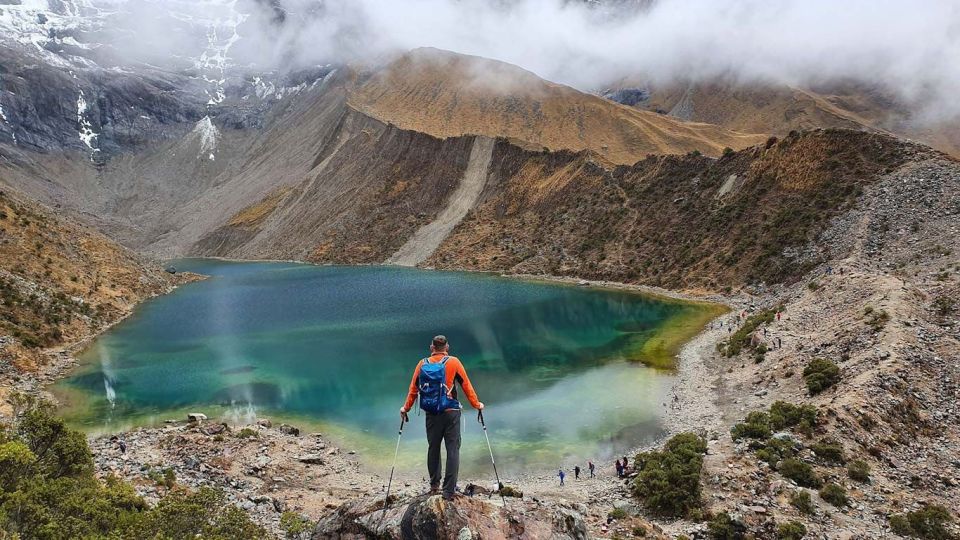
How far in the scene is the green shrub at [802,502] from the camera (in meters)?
17.1

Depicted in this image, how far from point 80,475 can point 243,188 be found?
16031 cm

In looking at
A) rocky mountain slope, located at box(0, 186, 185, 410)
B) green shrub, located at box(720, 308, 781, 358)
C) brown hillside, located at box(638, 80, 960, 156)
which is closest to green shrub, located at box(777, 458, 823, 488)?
green shrub, located at box(720, 308, 781, 358)

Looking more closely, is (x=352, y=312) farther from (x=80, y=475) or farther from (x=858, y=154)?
(x=858, y=154)

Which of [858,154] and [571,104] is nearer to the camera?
[858,154]

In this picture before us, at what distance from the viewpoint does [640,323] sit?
53031 millimetres

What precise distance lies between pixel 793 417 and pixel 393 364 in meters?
26.1

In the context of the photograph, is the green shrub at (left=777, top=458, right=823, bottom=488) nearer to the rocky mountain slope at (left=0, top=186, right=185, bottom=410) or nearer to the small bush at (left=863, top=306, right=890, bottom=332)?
the small bush at (left=863, top=306, right=890, bottom=332)

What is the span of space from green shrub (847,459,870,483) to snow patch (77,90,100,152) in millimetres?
220937

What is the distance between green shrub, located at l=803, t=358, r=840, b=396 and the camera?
85.8 feet

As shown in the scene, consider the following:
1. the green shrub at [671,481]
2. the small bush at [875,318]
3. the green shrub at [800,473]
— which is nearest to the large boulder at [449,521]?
the green shrub at [671,481]

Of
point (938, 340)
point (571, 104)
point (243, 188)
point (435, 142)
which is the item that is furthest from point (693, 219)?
point (243, 188)

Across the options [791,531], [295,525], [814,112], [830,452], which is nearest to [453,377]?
[295,525]

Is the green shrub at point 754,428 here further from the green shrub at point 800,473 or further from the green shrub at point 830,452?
the green shrub at point 800,473

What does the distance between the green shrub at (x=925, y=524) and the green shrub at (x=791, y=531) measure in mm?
2660
